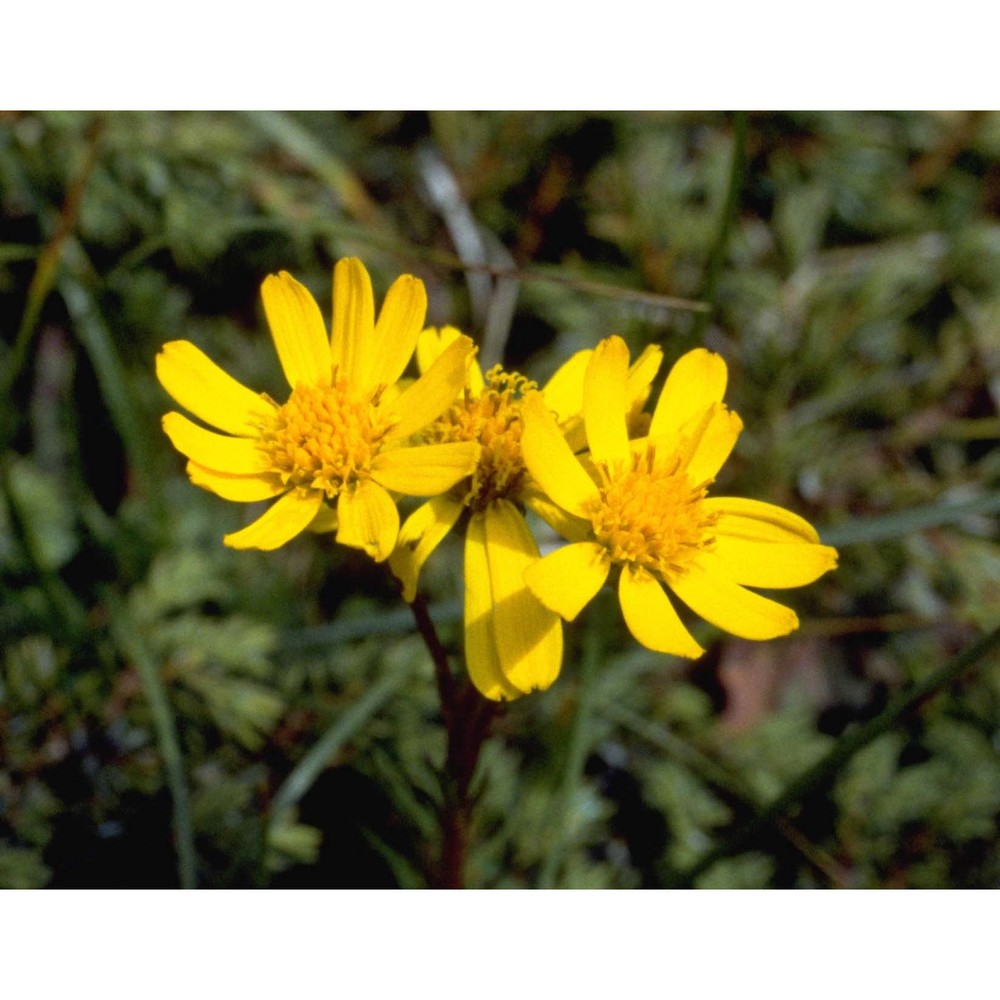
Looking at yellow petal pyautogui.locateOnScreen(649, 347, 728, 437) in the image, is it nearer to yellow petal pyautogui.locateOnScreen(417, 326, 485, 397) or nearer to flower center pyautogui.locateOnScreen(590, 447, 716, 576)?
flower center pyautogui.locateOnScreen(590, 447, 716, 576)

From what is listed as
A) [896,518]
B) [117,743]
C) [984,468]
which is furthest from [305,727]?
[984,468]

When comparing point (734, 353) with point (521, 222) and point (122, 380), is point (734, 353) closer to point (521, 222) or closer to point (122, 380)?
point (521, 222)

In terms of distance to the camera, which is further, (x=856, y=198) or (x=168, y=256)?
(x=856, y=198)

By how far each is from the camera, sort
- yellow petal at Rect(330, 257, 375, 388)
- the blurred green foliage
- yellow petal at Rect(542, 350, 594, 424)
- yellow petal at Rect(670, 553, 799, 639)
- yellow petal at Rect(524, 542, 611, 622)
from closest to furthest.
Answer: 1. yellow petal at Rect(524, 542, 611, 622)
2. yellow petal at Rect(670, 553, 799, 639)
3. yellow petal at Rect(330, 257, 375, 388)
4. yellow petal at Rect(542, 350, 594, 424)
5. the blurred green foliage

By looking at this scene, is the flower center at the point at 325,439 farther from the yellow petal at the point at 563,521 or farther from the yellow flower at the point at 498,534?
the yellow petal at the point at 563,521

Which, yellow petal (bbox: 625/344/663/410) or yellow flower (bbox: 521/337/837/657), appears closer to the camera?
yellow flower (bbox: 521/337/837/657)

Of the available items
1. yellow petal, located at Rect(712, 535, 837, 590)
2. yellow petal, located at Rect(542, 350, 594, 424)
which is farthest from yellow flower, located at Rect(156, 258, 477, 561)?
yellow petal, located at Rect(712, 535, 837, 590)

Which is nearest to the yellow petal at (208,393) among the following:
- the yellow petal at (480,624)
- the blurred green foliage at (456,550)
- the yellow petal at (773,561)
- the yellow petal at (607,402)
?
the yellow petal at (480,624)
